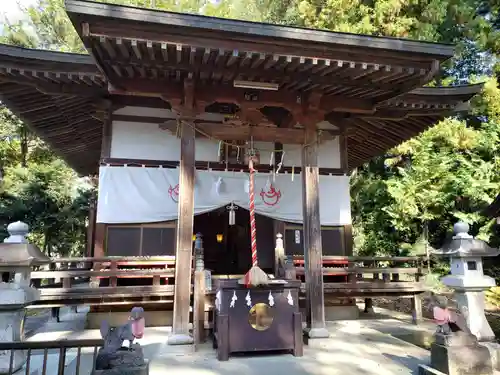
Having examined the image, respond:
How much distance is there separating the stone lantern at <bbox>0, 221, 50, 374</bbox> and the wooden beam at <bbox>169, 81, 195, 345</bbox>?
185 centimetres

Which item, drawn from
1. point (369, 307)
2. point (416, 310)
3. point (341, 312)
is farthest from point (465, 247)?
point (369, 307)

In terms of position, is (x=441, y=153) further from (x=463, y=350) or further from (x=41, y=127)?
(x=41, y=127)

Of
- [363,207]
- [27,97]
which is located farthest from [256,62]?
[363,207]

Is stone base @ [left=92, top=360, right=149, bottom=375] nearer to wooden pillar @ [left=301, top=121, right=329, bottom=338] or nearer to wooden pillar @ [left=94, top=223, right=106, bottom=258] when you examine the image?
wooden pillar @ [left=301, top=121, right=329, bottom=338]

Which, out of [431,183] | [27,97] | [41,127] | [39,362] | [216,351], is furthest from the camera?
[431,183]

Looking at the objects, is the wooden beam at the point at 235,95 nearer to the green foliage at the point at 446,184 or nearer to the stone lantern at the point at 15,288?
the stone lantern at the point at 15,288

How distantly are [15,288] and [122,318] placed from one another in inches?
131

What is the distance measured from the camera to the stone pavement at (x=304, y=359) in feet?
14.5

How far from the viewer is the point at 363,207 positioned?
13930 mm

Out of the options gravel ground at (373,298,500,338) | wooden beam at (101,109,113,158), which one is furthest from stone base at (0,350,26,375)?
gravel ground at (373,298,500,338)

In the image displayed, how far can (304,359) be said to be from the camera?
487 cm

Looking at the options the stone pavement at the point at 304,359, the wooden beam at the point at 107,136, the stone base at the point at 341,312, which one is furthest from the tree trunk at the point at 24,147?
the stone base at the point at 341,312

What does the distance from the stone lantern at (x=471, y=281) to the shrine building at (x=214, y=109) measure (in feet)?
6.60

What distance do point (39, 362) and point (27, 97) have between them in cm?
470
